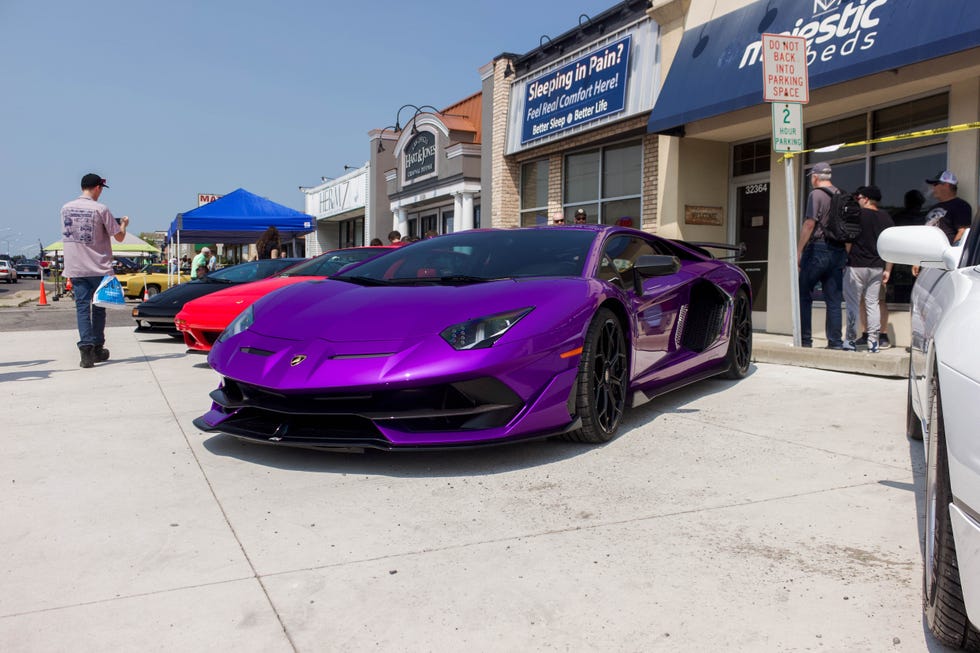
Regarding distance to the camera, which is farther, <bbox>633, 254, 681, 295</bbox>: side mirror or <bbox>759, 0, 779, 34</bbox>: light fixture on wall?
<bbox>759, 0, 779, 34</bbox>: light fixture on wall

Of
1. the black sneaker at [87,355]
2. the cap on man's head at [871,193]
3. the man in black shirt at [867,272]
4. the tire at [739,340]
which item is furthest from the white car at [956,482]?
the black sneaker at [87,355]

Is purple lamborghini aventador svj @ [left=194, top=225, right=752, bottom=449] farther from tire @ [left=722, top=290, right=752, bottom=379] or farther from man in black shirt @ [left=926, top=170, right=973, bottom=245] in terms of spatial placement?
man in black shirt @ [left=926, top=170, right=973, bottom=245]

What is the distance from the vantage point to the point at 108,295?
6.70 metres

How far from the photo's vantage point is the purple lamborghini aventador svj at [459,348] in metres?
3.28

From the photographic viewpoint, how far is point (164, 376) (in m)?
6.36

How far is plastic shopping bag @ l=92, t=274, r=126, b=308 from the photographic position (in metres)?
6.66

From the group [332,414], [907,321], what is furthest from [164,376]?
[907,321]

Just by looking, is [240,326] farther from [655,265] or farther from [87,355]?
[87,355]

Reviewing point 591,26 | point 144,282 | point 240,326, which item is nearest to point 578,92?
point 591,26

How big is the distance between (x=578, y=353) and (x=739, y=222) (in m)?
7.79

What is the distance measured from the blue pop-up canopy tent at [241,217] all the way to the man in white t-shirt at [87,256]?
9645 millimetres

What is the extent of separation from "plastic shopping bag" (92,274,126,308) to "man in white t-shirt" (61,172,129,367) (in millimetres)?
157

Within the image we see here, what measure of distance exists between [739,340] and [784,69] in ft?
8.74

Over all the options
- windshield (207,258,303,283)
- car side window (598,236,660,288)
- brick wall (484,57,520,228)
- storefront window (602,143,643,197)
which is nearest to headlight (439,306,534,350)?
car side window (598,236,660,288)
